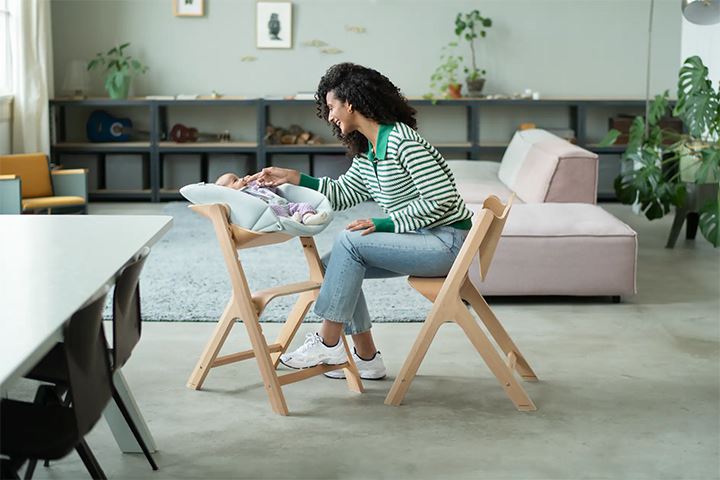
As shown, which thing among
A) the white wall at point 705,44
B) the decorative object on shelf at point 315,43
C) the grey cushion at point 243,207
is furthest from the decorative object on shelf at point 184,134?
the grey cushion at point 243,207

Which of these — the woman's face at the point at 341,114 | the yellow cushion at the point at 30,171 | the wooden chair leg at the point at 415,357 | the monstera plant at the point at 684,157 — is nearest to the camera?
the wooden chair leg at the point at 415,357

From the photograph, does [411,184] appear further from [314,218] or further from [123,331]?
[123,331]

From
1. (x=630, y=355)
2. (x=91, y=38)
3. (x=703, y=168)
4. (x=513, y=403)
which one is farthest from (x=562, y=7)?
(x=513, y=403)

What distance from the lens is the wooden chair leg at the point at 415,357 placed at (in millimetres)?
3463

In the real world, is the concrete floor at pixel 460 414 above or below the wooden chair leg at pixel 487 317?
below

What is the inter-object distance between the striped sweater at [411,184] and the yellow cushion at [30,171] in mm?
4149

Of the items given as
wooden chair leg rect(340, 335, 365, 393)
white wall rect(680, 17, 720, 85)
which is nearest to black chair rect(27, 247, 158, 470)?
wooden chair leg rect(340, 335, 365, 393)

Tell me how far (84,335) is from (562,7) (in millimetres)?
7595

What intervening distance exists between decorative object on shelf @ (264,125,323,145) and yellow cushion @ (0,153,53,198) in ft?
7.13

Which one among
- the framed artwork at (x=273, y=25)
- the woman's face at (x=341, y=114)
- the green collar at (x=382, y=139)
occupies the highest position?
the framed artwork at (x=273, y=25)

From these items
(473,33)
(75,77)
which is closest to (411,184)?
(473,33)

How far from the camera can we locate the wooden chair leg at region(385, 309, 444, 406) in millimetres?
3463

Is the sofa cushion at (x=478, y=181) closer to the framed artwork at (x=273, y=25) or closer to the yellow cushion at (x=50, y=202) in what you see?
the framed artwork at (x=273, y=25)

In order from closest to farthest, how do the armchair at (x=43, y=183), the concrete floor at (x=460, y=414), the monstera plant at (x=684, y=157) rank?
the concrete floor at (x=460, y=414), the monstera plant at (x=684, y=157), the armchair at (x=43, y=183)
